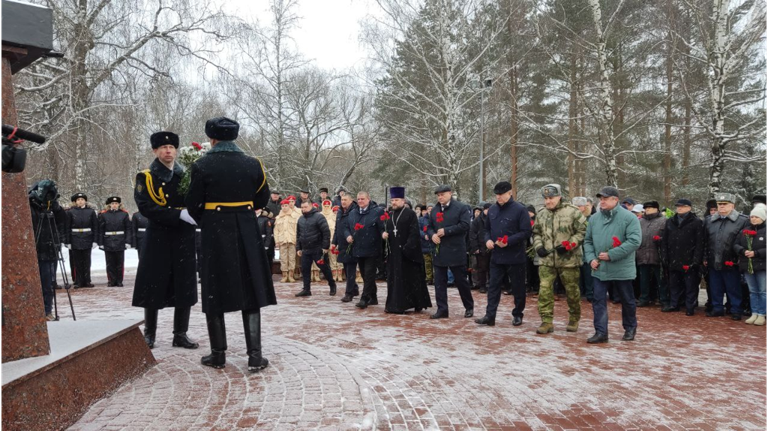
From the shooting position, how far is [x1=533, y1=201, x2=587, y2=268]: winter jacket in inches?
310

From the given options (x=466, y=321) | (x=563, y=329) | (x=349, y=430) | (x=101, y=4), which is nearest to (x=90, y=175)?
(x=101, y=4)

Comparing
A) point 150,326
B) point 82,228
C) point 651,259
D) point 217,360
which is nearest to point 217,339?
Answer: point 217,360

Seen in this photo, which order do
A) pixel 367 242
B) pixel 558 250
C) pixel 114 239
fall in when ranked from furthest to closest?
pixel 114 239
pixel 367 242
pixel 558 250

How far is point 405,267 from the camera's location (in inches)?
381

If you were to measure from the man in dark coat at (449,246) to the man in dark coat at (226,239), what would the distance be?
13.8 ft

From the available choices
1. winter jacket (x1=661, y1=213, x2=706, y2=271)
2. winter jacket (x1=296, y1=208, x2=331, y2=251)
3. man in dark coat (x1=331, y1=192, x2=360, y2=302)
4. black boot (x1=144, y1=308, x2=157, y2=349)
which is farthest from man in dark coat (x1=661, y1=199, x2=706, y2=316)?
black boot (x1=144, y1=308, x2=157, y2=349)

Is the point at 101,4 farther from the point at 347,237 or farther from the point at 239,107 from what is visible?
the point at 239,107

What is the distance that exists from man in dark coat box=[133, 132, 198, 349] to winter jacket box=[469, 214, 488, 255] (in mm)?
7687

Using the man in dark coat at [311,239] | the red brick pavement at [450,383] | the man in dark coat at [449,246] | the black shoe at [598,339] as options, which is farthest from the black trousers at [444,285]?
the man in dark coat at [311,239]

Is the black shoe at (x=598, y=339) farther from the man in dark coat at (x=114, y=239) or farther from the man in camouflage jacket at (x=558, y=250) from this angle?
the man in dark coat at (x=114, y=239)

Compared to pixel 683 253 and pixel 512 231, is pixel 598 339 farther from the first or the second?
pixel 683 253

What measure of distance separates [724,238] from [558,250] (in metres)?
3.51

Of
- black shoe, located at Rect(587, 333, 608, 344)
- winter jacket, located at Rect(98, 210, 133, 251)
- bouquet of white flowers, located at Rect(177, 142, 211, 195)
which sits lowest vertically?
black shoe, located at Rect(587, 333, 608, 344)

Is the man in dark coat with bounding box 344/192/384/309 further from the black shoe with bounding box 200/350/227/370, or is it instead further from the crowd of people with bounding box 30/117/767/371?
the black shoe with bounding box 200/350/227/370
